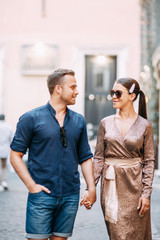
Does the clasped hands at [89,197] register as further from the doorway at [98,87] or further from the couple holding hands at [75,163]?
the doorway at [98,87]

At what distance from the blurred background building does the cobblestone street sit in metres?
7.31

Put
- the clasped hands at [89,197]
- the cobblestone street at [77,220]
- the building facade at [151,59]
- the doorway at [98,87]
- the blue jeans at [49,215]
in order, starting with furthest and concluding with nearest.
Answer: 1. the doorway at [98,87]
2. the building facade at [151,59]
3. the cobblestone street at [77,220]
4. the clasped hands at [89,197]
5. the blue jeans at [49,215]

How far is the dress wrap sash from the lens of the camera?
3467 millimetres

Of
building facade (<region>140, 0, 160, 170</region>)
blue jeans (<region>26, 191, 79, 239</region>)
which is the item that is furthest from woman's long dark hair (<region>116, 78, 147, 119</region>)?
building facade (<region>140, 0, 160, 170</region>)

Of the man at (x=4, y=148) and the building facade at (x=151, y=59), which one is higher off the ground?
the building facade at (x=151, y=59)

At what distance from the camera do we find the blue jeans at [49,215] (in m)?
3.02

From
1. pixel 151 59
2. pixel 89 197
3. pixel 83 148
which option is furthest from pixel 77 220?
pixel 151 59

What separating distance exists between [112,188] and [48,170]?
2.26 feet

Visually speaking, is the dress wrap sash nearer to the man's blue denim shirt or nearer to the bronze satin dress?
the bronze satin dress

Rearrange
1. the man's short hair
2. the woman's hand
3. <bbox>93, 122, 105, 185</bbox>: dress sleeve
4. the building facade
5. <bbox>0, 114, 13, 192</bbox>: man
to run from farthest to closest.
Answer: the building facade → <bbox>0, 114, 13, 192</bbox>: man → <bbox>93, 122, 105, 185</bbox>: dress sleeve → the woman's hand → the man's short hair

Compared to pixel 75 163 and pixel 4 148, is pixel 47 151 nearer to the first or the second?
pixel 75 163

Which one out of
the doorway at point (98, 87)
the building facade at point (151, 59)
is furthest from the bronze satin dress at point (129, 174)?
the doorway at point (98, 87)

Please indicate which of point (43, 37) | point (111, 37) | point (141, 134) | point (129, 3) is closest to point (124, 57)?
point (111, 37)

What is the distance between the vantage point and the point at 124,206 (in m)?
3.48
